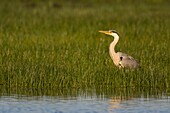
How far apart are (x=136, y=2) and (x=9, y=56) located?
26339 mm

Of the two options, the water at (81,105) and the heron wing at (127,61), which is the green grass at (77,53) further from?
the water at (81,105)

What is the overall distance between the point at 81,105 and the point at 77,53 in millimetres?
4142

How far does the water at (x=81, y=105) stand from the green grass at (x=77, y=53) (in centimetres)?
117

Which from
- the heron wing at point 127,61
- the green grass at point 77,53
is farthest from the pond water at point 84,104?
the heron wing at point 127,61

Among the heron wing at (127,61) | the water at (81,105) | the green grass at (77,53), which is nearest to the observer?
the water at (81,105)

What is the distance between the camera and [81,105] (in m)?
12.1

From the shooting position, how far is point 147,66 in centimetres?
1509

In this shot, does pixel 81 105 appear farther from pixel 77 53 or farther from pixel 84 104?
pixel 77 53

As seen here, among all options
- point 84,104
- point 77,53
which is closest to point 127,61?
point 77,53

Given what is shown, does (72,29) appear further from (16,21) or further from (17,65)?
(17,65)

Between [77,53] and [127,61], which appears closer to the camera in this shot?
[127,61]

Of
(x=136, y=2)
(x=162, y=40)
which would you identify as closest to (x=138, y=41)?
(x=162, y=40)

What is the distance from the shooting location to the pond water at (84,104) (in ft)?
38.3

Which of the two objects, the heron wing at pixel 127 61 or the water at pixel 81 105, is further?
the heron wing at pixel 127 61
